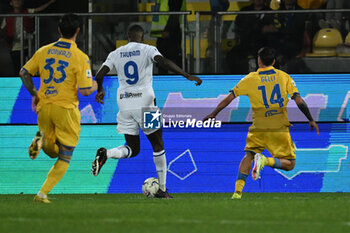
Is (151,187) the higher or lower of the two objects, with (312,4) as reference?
lower

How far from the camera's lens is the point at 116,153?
424 inches

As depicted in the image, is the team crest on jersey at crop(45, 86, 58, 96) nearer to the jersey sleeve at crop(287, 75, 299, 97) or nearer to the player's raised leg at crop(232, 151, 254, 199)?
the player's raised leg at crop(232, 151, 254, 199)

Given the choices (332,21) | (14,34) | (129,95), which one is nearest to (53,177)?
(129,95)

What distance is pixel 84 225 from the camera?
718 centimetres

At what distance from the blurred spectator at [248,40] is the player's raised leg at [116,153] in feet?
12.3

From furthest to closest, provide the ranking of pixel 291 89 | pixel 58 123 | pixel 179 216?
1. pixel 291 89
2. pixel 58 123
3. pixel 179 216

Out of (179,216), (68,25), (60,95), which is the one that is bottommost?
(179,216)

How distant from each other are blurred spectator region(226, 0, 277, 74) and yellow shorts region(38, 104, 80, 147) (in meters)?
5.04

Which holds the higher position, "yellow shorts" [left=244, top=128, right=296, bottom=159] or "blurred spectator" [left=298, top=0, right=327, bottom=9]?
"blurred spectator" [left=298, top=0, right=327, bottom=9]

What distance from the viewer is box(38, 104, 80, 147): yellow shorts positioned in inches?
381

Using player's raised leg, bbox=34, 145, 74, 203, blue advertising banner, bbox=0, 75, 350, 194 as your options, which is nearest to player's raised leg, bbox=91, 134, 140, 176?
player's raised leg, bbox=34, 145, 74, 203

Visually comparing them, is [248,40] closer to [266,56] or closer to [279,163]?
[266,56]

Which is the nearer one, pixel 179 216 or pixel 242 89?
pixel 179 216

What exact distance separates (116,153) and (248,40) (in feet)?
14.0
